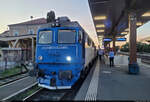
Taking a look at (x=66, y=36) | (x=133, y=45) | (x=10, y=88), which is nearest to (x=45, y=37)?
(x=66, y=36)

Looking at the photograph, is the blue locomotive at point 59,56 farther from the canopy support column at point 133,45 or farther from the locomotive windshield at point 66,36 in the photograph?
the canopy support column at point 133,45

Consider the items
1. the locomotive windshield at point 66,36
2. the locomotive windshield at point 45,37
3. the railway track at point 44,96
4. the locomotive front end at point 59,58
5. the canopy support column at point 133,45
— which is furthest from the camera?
the canopy support column at point 133,45

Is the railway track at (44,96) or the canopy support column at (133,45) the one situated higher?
the canopy support column at (133,45)

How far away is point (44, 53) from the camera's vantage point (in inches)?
198

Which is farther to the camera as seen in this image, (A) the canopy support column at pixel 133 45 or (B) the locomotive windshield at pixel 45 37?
(A) the canopy support column at pixel 133 45

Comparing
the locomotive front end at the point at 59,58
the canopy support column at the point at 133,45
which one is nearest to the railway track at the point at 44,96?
the locomotive front end at the point at 59,58

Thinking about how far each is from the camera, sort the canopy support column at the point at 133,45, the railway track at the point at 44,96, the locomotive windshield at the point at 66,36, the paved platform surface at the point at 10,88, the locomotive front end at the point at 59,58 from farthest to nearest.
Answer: the canopy support column at the point at 133,45 → the locomotive windshield at the point at 66,36 → the locomotive front end at the point at 59,58 → the paved platform surface at the point at 10,88 → the railway track at the point at 44,96

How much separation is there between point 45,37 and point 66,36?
1.06m

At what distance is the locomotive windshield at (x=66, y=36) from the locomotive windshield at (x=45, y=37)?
498mm

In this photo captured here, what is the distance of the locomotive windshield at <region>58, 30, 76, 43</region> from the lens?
4.96 metres

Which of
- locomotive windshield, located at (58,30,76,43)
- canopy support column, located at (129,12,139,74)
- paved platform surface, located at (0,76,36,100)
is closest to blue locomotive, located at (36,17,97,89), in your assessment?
locomotive windshield, located at (58,30,76,43)

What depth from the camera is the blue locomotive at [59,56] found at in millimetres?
4613

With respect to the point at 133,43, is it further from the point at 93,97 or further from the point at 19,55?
the point at 19,55

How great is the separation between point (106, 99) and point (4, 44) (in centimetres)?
4254
